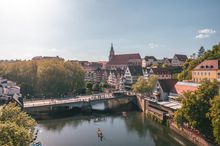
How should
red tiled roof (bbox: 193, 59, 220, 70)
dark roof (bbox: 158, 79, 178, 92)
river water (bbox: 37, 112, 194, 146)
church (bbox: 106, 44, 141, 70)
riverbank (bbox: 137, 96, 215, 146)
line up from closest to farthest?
riverbank (bbox: 137, 96, 215, 146) → river water (bbox: 37, 112, 194, 146) → red tiled roof (bbox: 193, 59, 220, 70) → dark roof (bbox: 158, 79, 178, 92) → church (bbox: 106, 44, 141, 70)

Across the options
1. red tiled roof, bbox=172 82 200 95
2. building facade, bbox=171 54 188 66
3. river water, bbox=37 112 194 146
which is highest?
building facade, bbox=171 54 188 66

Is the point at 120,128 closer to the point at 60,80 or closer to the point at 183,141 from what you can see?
the point at 183,141

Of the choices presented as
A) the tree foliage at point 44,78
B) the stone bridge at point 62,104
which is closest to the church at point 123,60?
the tree foliage at point 44,78

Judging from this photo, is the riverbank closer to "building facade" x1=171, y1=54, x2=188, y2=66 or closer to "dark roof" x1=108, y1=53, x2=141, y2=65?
"building facade" x1=171, y1=54, x2=188, y2=66

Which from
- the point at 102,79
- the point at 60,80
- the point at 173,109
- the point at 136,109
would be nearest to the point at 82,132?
the point at 173,109

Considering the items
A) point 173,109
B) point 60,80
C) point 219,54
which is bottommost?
point 173,109

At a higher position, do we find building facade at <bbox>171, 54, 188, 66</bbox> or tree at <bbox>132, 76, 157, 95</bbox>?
building facade at <bbox>171, 54, 188, 66</bbox>

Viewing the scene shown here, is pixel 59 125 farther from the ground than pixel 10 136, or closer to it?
closer to it

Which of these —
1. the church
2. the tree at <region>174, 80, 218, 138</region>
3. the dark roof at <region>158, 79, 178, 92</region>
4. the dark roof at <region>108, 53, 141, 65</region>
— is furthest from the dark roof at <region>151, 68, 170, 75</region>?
the tree at <region>174, 80, 218, 138</region>
